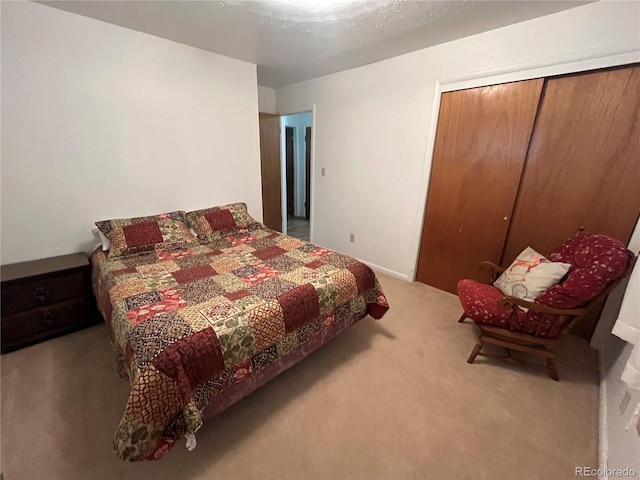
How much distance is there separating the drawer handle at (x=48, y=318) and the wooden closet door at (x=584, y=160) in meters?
3.79

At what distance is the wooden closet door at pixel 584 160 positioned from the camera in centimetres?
177

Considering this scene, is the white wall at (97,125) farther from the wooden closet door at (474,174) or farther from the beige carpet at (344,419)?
the wooden closet door at (474,174)

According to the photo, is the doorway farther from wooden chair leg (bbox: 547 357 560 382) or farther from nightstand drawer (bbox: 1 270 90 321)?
wooden chair leg (bbox: 547 357 560 382)

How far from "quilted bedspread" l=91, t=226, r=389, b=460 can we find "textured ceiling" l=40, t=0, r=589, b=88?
175 cm

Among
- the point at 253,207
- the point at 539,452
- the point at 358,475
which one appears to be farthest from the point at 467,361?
the point at 253,207

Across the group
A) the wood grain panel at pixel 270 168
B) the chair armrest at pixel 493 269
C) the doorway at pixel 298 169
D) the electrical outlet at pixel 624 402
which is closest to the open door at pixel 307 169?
the doorway at pixel 298 169

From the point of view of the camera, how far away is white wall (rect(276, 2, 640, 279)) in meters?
1.77

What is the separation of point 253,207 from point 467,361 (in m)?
2.76

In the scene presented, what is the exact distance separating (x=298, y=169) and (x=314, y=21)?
400cm

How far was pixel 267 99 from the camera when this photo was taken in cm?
397

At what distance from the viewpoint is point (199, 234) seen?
255 centimetres

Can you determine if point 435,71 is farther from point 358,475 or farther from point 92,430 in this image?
point 92,430

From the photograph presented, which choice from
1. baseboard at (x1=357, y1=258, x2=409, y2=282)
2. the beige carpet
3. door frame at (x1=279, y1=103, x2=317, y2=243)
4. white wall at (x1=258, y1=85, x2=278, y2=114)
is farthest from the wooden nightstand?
white wall at (x1=258, y1=85, x2=278, y2=114)

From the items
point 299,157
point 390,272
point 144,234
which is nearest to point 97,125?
point 144,234
